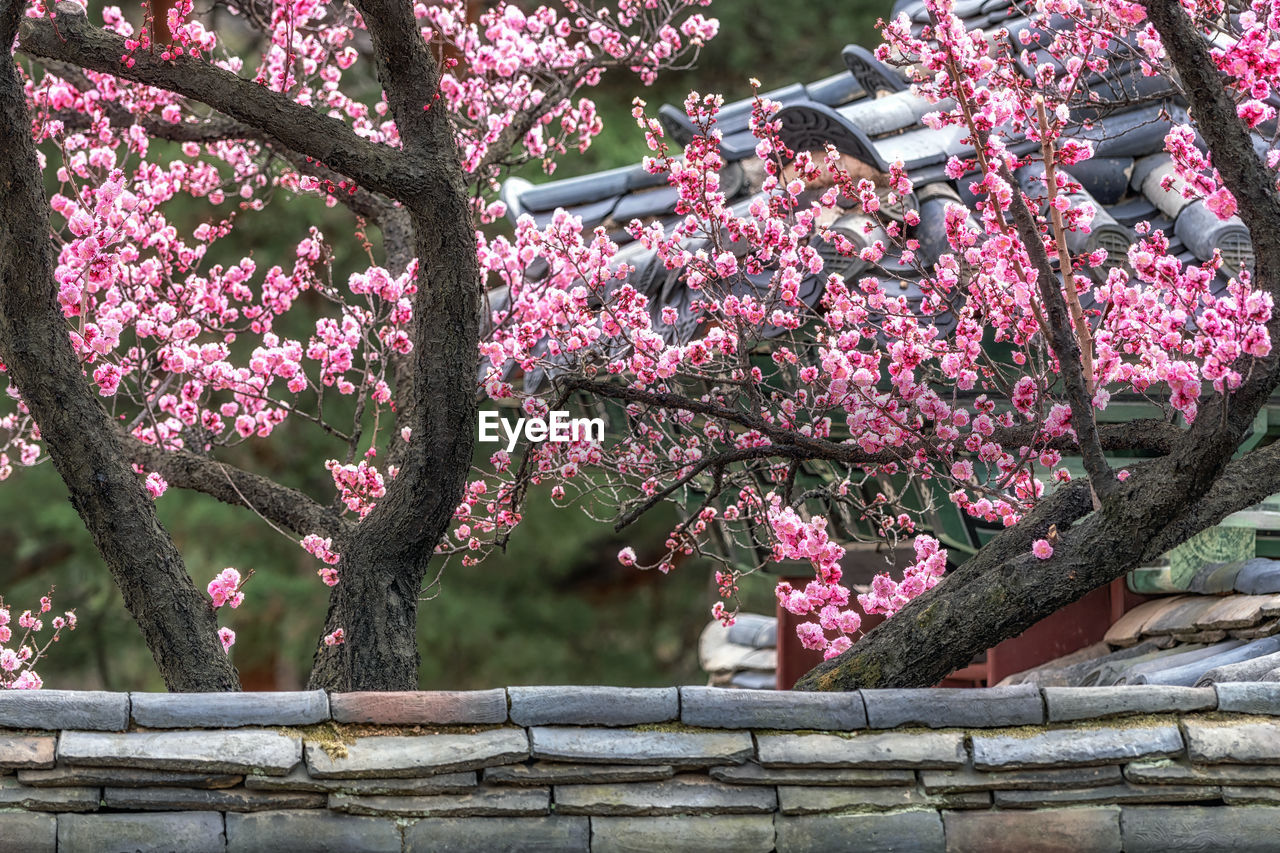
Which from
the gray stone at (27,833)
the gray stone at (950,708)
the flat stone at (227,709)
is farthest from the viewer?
the gray stone at (950,708)

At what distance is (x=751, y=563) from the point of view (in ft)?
24.7

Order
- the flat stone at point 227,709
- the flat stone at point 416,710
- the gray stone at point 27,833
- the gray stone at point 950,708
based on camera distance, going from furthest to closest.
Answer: the gray stone at point 950,708 → the flat stone at point 416,710 → the flat stone at point 227,709 → the gray stone at point 27,833

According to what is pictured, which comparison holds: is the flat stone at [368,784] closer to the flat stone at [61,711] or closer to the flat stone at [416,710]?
the flat stone at [416,710]

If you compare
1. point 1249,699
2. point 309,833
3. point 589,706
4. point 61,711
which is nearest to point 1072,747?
point 1249,699

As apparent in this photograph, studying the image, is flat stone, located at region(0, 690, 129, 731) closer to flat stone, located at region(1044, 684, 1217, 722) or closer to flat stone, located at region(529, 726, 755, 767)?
flat stone, located at region(529, 726, 755, 767)

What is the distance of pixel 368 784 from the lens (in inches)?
120

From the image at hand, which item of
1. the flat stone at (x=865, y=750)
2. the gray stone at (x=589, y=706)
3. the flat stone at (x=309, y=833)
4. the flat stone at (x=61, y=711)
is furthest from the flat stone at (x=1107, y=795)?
the flat stone at (x=61, y=711)

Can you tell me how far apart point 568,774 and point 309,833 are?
54 centimetres

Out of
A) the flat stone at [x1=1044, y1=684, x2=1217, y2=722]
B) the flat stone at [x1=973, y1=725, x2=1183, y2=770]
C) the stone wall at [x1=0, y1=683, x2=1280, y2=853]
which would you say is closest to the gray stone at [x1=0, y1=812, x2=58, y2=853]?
the stone wall at [x1=0, y1=683, x2=1280, y2=853]

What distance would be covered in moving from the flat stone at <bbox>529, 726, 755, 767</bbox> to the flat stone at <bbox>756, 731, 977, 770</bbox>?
0.21 ft

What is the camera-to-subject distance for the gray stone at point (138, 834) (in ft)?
9.62

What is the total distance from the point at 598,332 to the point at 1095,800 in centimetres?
203

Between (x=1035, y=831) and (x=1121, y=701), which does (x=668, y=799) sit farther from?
(x=1121, y=701)

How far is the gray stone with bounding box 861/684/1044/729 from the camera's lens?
3.25 meters
